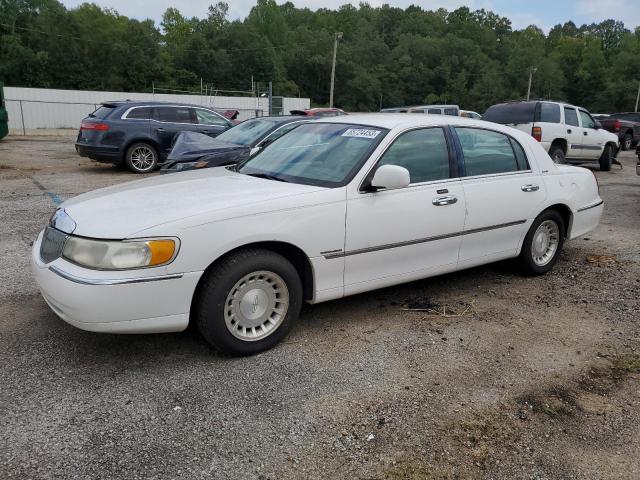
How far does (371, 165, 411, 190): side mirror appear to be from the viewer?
3756 millimetres

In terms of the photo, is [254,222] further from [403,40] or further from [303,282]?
[403,40]

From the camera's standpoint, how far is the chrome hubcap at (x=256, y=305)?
3.45 m

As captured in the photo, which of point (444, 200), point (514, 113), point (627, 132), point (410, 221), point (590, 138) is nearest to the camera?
point (410, 221)

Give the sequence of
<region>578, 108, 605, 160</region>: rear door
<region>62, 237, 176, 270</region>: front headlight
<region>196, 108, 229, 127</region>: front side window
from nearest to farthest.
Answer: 1. <region>62, 237, 176, 270</region>: front headlight
2. <region>196, 108, 229, 127</region>: front side window
3. <region>578, 108, 605, 160</region>: rear door

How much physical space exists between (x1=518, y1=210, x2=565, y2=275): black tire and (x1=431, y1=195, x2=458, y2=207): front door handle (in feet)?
3.83

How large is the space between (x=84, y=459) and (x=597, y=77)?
108m

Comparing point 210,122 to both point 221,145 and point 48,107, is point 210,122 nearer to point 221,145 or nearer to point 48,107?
point 221,145

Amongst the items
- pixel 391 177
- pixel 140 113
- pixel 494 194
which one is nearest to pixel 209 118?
pixel 140 113

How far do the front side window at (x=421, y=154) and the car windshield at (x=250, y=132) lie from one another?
4.94 meters

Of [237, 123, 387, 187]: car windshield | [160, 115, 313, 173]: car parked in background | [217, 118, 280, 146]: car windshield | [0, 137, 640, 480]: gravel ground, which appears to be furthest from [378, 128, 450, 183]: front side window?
[217, 118, 280, 146]: car windshield

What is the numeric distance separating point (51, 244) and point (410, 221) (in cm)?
248

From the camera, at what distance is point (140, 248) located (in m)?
3.11

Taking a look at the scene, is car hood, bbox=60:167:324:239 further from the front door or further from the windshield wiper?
the front door

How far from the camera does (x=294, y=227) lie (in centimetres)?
356
